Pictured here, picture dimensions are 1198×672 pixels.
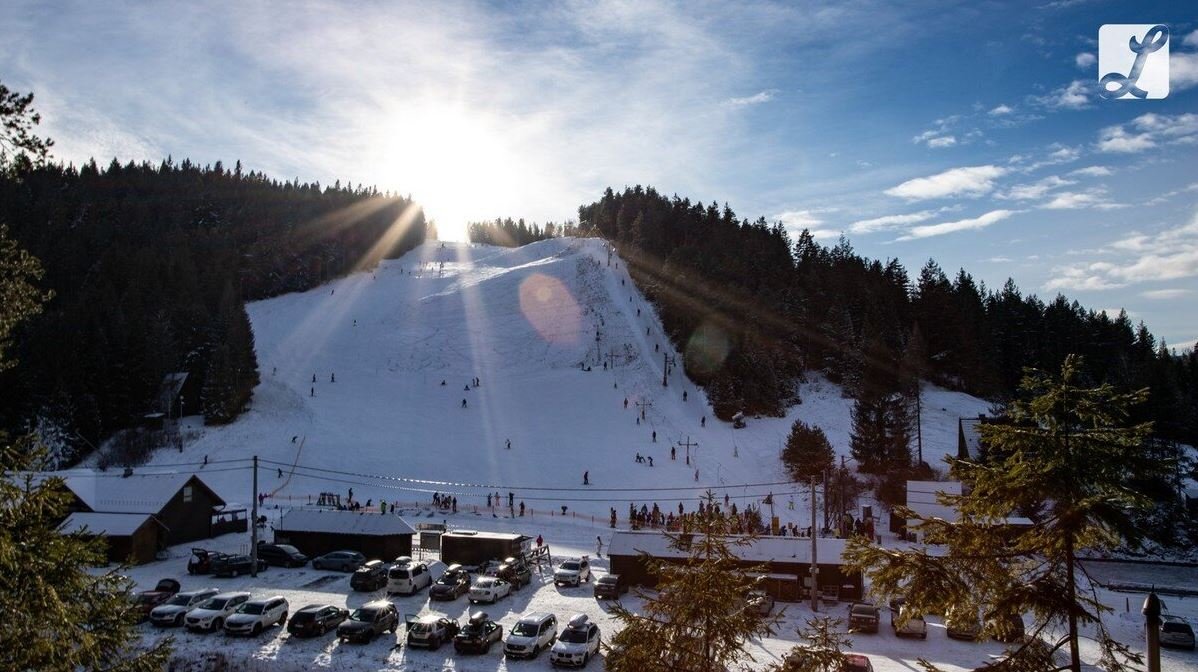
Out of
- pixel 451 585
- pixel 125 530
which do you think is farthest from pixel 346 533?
pixel 125 530

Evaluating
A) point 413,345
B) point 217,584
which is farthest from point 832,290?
point 217,584

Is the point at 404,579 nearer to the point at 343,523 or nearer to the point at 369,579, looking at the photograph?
the point at 369,579

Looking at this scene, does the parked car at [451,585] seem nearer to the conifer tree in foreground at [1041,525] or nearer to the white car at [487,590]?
the white car at [487,590]

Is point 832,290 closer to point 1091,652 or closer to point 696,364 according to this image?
point 696,364

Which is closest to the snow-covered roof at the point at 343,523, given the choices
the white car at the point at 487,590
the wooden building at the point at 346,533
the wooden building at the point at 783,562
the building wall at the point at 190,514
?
the wooden building at the point at 346,533

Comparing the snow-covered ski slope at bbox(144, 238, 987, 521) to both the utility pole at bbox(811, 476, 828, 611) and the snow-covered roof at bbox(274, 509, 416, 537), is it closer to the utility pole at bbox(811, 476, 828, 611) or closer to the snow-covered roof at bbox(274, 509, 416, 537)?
the snow-covered roof at bbox(274, 509, 416, 537)

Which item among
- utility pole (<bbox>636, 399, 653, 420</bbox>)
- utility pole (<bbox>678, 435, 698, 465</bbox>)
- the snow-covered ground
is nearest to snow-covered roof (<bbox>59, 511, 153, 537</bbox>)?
the snow-covered ground
